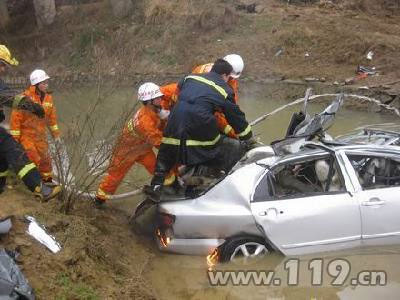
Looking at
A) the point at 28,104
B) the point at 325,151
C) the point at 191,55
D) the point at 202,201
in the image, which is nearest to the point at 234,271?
the point at 202,201

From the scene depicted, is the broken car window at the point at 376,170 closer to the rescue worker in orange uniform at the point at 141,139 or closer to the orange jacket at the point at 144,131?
the rescue worker in orange uniform at the point at 141,139

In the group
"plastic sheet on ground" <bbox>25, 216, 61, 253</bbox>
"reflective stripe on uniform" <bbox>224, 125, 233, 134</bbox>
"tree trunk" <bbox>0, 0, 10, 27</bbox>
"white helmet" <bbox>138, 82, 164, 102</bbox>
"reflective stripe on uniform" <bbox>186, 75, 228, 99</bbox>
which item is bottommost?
→ "tree trunk" <bbox>0, 0, 10, 27</bbox>

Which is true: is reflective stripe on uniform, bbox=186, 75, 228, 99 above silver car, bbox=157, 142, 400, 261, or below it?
above

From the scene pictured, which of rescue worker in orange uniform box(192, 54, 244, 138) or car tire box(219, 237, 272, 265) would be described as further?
rescue worker in orange uniform box(192, 54, 244, 138)

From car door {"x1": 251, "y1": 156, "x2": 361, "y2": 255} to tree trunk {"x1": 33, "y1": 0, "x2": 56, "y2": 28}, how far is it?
68.0 ft

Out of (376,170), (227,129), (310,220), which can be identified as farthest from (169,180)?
(376,170)

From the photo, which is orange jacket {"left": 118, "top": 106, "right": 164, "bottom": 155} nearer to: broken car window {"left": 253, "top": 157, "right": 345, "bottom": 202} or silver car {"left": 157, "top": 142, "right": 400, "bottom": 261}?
silver car {"left": 157, "top": 142, "right": 400, "bottom": 261}

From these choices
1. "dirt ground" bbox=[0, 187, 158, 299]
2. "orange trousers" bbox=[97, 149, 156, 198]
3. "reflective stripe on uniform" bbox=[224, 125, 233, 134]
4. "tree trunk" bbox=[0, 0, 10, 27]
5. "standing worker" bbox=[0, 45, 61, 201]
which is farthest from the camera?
"tree trunk" bbox=[0, 0, 10, 27]

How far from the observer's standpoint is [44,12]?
24.0m

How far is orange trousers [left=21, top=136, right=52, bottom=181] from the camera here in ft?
25.0

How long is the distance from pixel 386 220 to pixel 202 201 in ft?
6.08

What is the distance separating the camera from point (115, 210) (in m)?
7.54

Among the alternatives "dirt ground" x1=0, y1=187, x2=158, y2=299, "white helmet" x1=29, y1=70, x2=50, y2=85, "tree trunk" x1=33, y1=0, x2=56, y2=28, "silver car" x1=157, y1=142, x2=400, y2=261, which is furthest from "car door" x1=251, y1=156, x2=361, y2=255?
"tree trunk" x1=33, y1=0, x2=56, y2=28

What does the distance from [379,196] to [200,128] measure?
2.14 m
